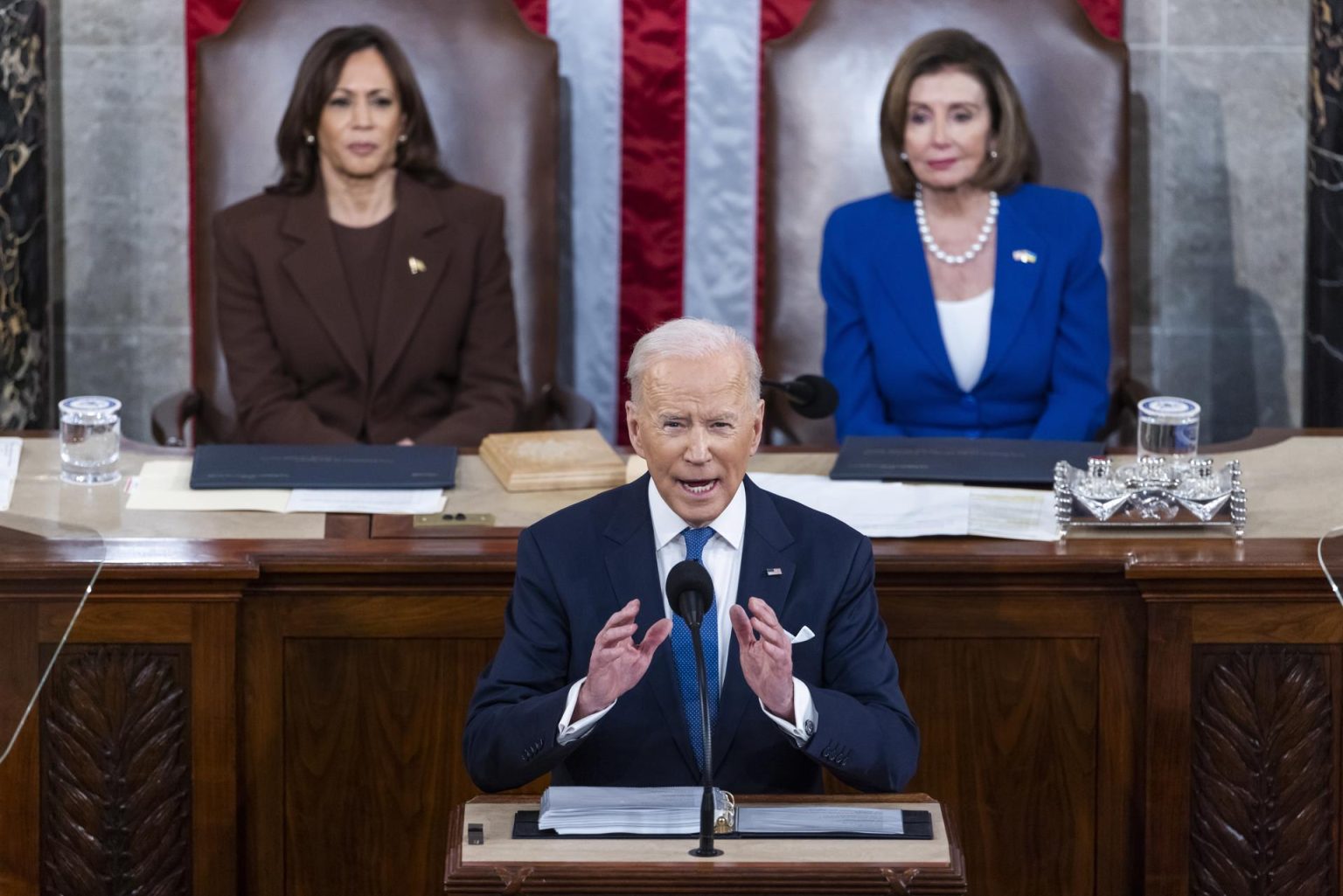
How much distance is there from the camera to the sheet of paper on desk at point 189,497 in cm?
338

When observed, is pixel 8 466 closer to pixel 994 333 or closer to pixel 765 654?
pixel 765 654

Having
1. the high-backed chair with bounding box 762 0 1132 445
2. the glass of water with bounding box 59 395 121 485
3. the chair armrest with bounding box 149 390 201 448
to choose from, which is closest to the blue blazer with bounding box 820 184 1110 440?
the high-backed chair with bounding box 762 0 1132 445

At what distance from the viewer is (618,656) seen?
2326 mm

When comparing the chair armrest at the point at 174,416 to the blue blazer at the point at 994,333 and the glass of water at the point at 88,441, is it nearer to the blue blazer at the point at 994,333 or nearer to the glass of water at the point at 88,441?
the glass of water at the point at 88,441

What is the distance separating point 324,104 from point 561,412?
85 cm

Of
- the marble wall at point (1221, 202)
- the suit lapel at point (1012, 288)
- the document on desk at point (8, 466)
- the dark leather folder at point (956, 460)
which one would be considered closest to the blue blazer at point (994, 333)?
Result: the suit lapel at point (1012, 288)

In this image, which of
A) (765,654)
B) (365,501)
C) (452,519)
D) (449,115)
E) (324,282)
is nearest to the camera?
(765,654)

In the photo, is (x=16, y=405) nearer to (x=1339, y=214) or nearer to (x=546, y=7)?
(x=546, y=7)

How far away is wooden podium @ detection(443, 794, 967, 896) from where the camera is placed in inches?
84.0

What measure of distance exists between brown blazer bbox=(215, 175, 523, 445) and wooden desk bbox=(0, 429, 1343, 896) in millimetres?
1374

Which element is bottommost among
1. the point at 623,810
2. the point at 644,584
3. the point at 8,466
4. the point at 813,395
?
the point at 623,810

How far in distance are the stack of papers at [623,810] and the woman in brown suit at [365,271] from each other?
7.44ft

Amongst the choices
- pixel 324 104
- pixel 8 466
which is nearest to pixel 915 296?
pixel 324 104

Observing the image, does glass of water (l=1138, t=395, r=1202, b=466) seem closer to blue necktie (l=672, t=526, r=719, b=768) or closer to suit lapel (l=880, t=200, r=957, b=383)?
suit lapel (l=880, t=200, r=957, b=383)
